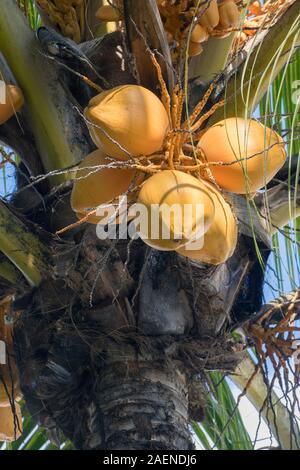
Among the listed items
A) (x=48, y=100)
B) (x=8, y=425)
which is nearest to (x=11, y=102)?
(x=48, y=100)

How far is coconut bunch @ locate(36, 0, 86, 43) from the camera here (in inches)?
73.5

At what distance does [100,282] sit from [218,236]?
0.53 metres

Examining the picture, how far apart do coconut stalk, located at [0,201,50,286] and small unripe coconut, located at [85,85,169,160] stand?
0.50m

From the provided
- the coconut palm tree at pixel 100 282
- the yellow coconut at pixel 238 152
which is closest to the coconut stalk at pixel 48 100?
the coconut palm tree at pixel 100 282

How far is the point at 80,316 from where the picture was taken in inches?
73.4

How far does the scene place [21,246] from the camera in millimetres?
1817

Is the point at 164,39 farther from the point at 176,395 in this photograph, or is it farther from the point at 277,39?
the point at 176,395

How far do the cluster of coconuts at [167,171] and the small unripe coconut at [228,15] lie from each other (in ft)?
1.29

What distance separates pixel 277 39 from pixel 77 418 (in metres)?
0.98

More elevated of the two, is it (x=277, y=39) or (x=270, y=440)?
(x=277, y=39)

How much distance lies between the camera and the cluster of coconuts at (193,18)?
1610mm
